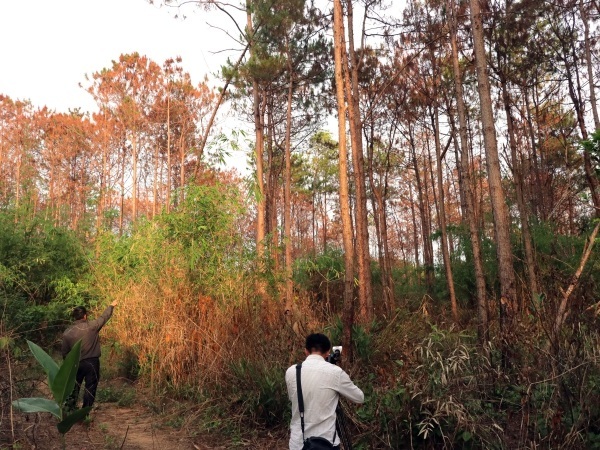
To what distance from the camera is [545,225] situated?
14219 millimetres

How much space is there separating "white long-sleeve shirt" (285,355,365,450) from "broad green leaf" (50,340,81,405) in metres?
1.48

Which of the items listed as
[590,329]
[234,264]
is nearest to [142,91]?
[234,264]

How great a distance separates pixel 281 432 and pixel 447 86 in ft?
44.1

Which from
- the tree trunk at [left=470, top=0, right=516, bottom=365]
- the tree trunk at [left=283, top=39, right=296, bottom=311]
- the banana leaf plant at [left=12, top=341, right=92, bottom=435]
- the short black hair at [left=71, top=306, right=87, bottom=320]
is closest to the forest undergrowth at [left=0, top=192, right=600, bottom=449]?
the tree trunk at [left=283, top=39, right=296, bottom=311]

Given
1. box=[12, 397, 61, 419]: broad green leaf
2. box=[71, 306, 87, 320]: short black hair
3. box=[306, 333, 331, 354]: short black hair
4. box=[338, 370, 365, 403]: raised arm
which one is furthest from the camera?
box=[71, 306, 87, 320]: short black hair

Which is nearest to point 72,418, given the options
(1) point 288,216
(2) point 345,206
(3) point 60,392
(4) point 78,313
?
(3) point 60,392

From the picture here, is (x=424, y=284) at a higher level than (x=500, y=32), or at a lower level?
lower

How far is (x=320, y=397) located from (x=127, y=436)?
3.83 m

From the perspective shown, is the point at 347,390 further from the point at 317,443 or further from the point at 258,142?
the point at 258,142

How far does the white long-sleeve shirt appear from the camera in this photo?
3479mm

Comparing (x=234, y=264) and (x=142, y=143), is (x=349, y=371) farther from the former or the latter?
(x=142, y=143)

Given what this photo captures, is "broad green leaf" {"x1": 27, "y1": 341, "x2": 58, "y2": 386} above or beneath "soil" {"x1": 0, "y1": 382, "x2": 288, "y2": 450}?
above

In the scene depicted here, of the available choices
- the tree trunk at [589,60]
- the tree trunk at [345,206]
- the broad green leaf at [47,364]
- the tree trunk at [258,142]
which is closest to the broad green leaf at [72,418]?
the broad green leaf at [47,364]

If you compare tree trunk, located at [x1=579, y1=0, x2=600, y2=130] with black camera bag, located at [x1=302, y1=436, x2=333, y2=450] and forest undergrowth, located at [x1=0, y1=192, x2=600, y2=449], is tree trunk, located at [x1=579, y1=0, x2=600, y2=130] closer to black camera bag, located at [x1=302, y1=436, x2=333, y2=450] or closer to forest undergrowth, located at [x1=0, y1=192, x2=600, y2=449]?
forest undergrowth, located at [x1=0, y1=192, x2=600, y2=449]
